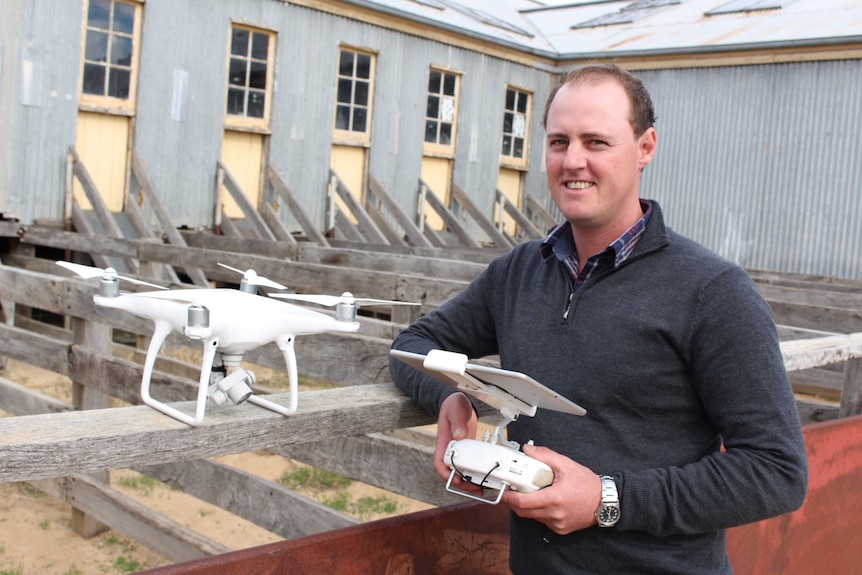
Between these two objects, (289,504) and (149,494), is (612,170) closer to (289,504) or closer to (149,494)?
(289,504)

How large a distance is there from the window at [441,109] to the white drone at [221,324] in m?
13.1

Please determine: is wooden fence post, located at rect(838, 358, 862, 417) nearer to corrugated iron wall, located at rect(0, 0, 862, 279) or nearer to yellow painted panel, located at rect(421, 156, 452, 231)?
corrugated iron wall, located at rect(0, 0, 862, 279)

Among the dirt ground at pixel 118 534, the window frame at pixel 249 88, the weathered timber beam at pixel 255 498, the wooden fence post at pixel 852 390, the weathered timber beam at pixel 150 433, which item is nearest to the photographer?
the weathered timber beam at pixel 150 433

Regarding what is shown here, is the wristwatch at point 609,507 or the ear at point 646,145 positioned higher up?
the ear at point 646,145

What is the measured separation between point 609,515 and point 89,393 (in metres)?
3.70

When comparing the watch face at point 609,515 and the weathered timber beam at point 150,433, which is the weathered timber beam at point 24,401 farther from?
the watch face at point 609,515

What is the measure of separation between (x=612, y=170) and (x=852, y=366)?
228 cm

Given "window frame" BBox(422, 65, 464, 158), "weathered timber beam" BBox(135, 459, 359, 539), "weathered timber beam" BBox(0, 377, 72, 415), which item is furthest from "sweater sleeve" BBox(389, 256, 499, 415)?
"window frame" BBox(422, 65, 464, 158)

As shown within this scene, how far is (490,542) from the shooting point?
7.72 feet

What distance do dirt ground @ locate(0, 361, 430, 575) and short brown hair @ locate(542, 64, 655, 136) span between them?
12.5 ft

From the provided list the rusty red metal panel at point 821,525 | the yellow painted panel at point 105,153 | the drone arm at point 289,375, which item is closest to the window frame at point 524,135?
the yellow painted panel at point 105,153

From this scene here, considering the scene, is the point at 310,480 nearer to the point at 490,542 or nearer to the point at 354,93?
the point at 490,542

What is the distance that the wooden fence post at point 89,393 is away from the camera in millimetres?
4730

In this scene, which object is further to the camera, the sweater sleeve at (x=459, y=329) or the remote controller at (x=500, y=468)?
the sweater sleeve at (x=459, y=329)
